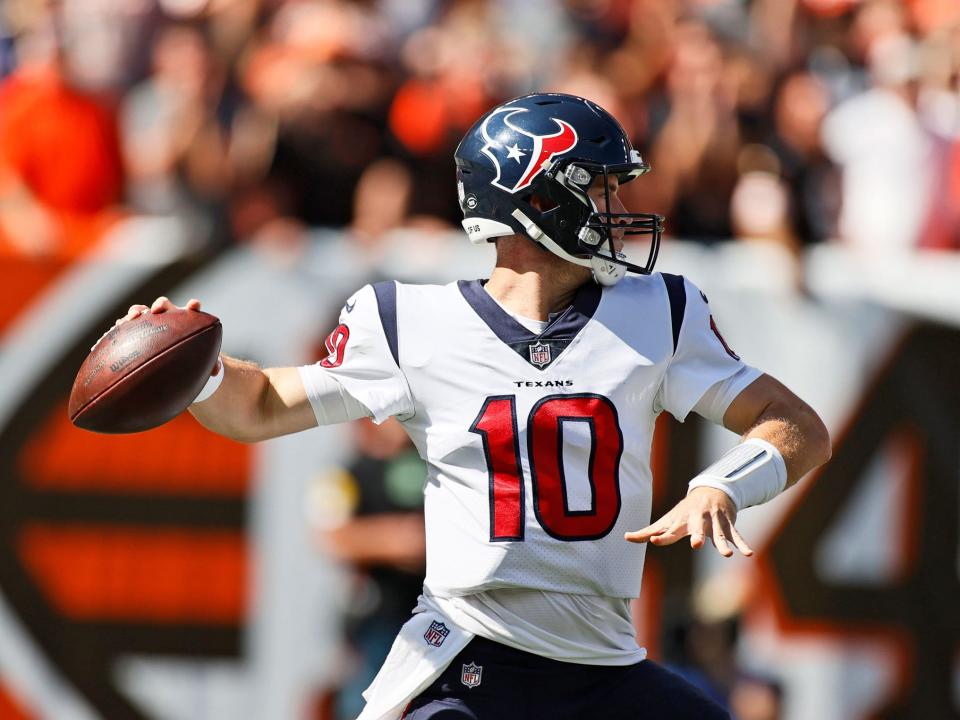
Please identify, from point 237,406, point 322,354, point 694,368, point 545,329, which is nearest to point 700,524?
point 694,368

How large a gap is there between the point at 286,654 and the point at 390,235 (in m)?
2.05

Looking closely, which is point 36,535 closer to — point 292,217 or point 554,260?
point 292,217

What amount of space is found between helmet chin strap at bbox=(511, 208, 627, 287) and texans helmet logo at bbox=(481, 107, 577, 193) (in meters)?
0.09

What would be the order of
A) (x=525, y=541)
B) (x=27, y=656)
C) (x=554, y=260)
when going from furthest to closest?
(x=27, y=656) → (x=554, y=260) → (x=525, y=541)

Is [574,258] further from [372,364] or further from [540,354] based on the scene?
[372,364]

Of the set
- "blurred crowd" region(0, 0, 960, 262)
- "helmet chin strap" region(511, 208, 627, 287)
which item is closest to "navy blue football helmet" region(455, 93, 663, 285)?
"helmet chin strap" region(511, 208, 627, 287)

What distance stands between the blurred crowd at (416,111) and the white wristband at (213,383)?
3.31 m

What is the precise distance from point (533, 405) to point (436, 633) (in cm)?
62

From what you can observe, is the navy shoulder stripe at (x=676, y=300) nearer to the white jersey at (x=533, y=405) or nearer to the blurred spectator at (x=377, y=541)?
the white jersey at (x=533, y=405)

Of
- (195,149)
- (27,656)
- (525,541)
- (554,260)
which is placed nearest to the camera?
(525,541)

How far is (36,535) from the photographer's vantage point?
6.99m

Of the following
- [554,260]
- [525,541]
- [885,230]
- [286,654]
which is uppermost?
[554,260]

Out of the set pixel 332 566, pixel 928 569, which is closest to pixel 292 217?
pixel 332 566

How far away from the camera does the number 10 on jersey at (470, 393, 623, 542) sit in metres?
3.58
